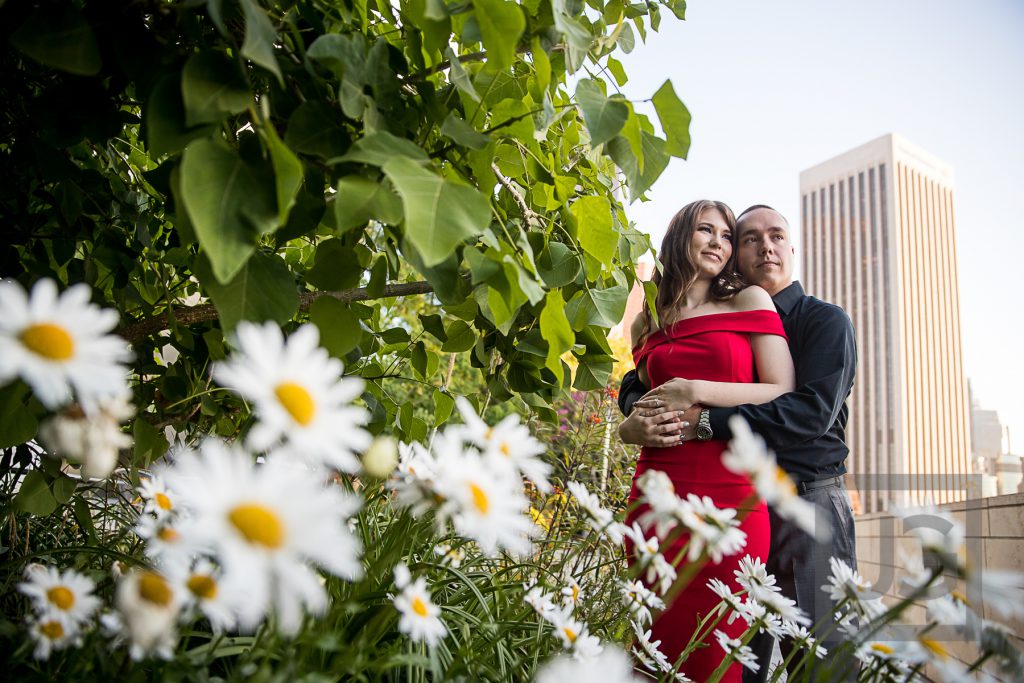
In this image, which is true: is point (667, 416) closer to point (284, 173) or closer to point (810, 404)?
point (810, 404)

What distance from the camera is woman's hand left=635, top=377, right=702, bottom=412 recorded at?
162 centimetres

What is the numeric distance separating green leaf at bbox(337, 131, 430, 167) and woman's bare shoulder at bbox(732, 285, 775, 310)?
4.87 ft

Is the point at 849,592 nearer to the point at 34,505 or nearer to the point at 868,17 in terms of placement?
the point at 34,505

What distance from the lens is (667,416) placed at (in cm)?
160

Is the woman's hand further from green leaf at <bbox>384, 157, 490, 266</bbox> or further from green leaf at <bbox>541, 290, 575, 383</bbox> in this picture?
green leaf at <bbox>384, 157, 490, 266</bbox>

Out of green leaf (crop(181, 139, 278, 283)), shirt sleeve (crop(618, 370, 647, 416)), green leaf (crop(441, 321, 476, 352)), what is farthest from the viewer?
shirt sleeve (crop(618, 370, 647, 416))

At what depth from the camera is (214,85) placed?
42 cm

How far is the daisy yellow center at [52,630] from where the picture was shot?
1.42ft

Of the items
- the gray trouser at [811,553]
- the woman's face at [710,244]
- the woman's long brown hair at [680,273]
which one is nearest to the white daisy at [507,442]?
the gray trouser at [811,553]

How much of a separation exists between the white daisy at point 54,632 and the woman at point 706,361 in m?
1.05

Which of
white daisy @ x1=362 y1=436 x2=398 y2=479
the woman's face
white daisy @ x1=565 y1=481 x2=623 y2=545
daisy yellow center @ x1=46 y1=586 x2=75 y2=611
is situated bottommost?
daisy yellow center @ x1=46 y1=586 x2=75 y2=611

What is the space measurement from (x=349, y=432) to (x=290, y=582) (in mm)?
78

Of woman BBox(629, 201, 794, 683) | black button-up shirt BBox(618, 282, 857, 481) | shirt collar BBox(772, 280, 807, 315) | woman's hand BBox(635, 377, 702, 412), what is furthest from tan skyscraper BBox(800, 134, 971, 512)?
woman's hand BBox(635, 377, 702, 412)

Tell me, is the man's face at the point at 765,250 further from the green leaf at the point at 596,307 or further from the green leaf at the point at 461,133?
the green leaf at the point at 461,133
